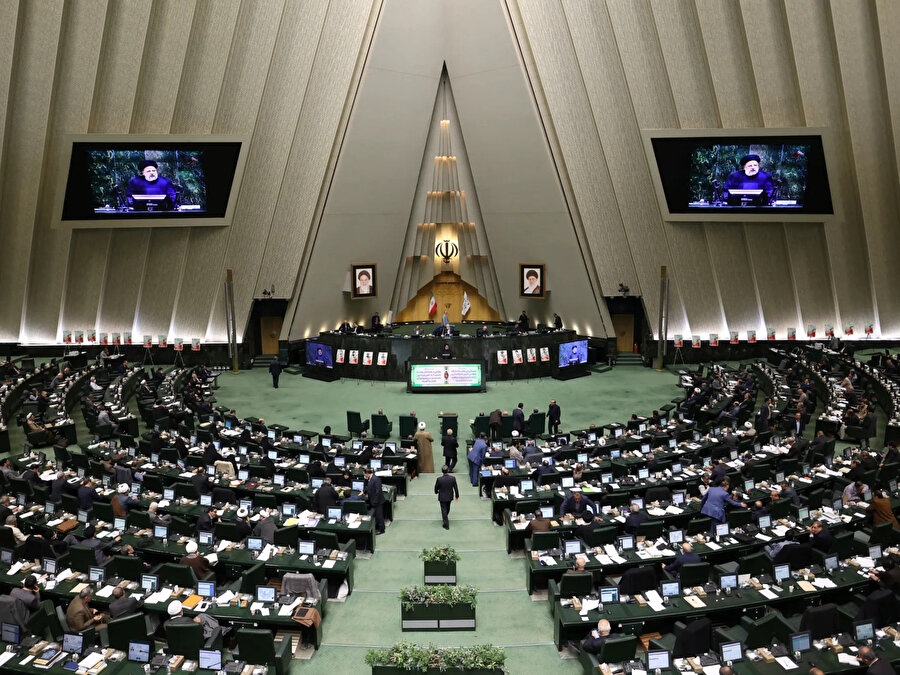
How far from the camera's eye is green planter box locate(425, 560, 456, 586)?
38.4 ft

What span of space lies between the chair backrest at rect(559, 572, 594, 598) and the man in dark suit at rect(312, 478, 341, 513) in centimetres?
511

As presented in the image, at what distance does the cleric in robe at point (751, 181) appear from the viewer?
1096 inches

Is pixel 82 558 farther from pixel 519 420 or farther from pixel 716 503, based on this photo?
pixel 519 420

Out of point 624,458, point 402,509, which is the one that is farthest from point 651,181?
point 402,509

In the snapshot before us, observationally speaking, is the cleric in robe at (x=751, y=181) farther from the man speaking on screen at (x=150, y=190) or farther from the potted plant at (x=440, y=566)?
the man speaking on screen at (x=150, y=190)

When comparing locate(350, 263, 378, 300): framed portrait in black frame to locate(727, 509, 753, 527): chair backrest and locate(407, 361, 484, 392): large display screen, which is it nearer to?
locate(407, 361, 484, 392): large display screen

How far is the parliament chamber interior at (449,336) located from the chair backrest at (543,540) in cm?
5

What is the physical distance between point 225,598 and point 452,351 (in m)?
19.0

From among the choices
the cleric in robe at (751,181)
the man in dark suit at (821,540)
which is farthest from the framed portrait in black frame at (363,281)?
the man in dark suit at (821,540)

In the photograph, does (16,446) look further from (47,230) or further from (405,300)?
(405,300)

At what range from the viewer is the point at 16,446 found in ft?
68.5

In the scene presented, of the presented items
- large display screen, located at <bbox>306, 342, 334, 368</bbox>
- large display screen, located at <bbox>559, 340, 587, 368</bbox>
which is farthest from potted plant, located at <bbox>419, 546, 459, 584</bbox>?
large display screen, located at <bbox>306, 342, 334, 368</bbox>

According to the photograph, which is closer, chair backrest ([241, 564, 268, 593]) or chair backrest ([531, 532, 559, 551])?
chair backrest ([241, 564, 268, 593])

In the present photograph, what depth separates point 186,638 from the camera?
30.0ft
